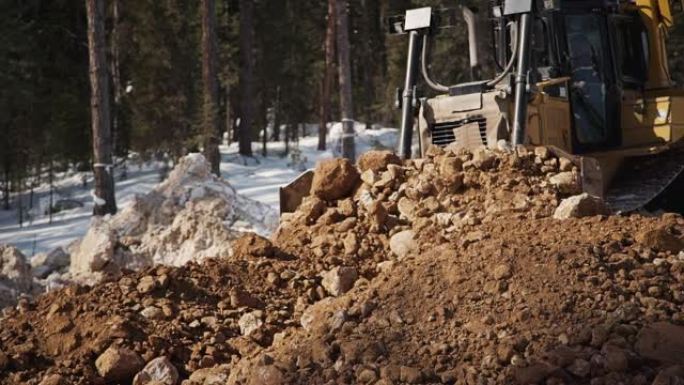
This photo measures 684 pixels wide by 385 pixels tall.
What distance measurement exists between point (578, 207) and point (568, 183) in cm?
62

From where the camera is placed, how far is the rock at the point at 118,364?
596cm

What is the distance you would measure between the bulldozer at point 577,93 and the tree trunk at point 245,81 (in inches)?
511

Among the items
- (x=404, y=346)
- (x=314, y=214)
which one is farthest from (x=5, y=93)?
(x=404, y=346)

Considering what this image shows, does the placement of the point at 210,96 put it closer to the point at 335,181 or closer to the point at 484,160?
the point at 335,181

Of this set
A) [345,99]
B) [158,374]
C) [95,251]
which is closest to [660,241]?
[158,374]

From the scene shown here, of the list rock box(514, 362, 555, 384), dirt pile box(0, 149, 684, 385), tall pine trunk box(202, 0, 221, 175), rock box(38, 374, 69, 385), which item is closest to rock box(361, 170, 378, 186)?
dirt pile box(0, 149, 684, 385)

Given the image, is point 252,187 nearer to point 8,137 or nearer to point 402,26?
point 8,137

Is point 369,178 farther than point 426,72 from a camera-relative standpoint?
No

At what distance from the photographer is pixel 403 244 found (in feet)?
25.3

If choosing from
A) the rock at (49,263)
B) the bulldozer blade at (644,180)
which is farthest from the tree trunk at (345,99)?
the bulldozer blade at (644,180)

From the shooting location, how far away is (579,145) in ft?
34.1

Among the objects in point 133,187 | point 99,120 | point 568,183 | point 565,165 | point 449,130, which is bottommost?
point 133,187

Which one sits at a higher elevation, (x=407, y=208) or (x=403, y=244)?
(x=407, y=208)

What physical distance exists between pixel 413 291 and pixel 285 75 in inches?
859
